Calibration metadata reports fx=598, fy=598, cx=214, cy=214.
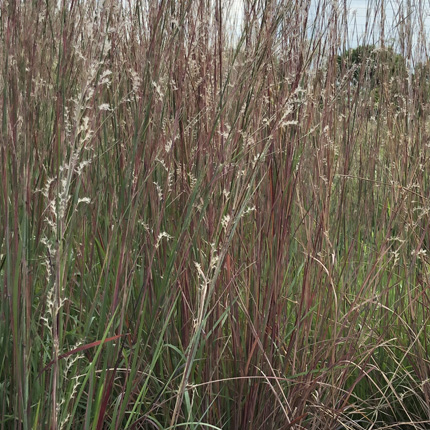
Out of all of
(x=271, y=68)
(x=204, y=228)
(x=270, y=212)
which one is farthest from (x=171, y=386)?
(x=271, y=68)

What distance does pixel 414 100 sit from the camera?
2559 mm

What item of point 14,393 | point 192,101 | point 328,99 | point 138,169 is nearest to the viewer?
point 14,393

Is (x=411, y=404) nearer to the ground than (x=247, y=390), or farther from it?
nearer to the ground

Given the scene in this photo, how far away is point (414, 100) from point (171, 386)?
1656 mm

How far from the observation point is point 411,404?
2.17 metres

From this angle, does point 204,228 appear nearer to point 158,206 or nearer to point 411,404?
point 158,206

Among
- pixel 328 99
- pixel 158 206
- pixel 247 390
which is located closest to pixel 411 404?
pixel 247 390

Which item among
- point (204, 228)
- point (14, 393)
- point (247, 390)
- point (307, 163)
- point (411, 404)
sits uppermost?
point (307, 163)

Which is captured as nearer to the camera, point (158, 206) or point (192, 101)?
point (158, 206)

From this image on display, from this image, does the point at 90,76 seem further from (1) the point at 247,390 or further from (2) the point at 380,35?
(2) the point at 380,35

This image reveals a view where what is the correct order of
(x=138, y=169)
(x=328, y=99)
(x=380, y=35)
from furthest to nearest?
(x=380, y=35) < (x=328, y=99) < (x=138, y=169)

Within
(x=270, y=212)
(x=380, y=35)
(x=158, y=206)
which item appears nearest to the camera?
(x=158, y=206)

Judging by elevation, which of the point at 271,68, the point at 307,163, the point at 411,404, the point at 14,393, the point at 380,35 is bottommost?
the point at 411,404

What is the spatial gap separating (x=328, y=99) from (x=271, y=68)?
0.27 meters
